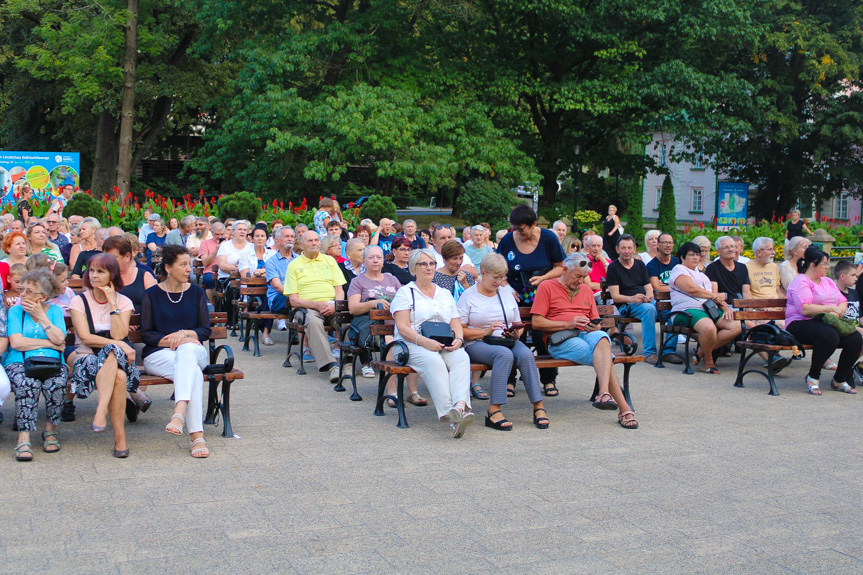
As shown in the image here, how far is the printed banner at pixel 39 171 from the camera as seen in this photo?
24.8 metres

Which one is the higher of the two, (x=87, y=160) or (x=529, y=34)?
(x=529, y=34)

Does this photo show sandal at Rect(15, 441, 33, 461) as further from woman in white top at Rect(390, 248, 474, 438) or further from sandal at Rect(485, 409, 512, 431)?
sandal at Rect(485, 409, 512, 431)

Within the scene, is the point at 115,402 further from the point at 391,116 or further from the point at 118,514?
the point at 391,116

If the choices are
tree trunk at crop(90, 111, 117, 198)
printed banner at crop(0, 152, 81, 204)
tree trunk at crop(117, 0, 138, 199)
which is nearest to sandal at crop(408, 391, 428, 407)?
printed banner at crop(0, 152, 81, 204)

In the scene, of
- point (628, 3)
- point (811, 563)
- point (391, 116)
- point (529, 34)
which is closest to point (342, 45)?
point (391, 116)

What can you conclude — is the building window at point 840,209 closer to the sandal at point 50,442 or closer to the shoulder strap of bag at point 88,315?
the shoulder strap of bag at point 88,315

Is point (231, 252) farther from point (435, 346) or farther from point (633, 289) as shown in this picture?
point (435, 346)

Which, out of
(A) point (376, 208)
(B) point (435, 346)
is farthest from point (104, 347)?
(A) point (376, 208)

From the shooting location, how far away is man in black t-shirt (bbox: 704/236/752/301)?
1085cm

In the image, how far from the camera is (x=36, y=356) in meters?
6.46

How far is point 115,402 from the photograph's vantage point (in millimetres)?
6383

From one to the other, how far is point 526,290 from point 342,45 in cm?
2031

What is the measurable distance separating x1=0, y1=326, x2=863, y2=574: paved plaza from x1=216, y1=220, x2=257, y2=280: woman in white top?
5085mm

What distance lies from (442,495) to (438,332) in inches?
82.3
